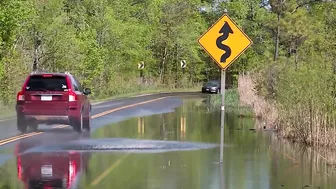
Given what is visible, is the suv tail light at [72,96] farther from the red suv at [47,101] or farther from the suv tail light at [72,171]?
the suv tail light at [72,171]

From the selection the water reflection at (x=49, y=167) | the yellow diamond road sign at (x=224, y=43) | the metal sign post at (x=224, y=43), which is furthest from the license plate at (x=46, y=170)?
the yellow diamond road sign at (x=224, y=43)

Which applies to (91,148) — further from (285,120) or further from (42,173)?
(285,120)

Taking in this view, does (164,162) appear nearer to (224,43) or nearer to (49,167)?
(49,167)

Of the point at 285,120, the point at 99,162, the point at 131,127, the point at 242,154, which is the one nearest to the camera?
the point at 99,162

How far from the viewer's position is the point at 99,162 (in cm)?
1478

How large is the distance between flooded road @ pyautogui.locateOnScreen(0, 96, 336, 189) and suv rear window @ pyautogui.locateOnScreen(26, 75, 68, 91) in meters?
1.45

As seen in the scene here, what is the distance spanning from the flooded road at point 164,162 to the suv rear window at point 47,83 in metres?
1.45

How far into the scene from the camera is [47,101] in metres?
21.3

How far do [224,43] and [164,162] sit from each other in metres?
2.81

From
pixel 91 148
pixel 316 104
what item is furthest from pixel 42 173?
pixel 316 104

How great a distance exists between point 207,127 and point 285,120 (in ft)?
12.7

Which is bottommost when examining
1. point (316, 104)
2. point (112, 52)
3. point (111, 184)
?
point (111, 184)

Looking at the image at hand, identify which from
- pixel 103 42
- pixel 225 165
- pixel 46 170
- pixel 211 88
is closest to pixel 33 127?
pixel 46 170

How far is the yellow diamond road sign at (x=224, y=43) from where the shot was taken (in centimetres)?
1446
